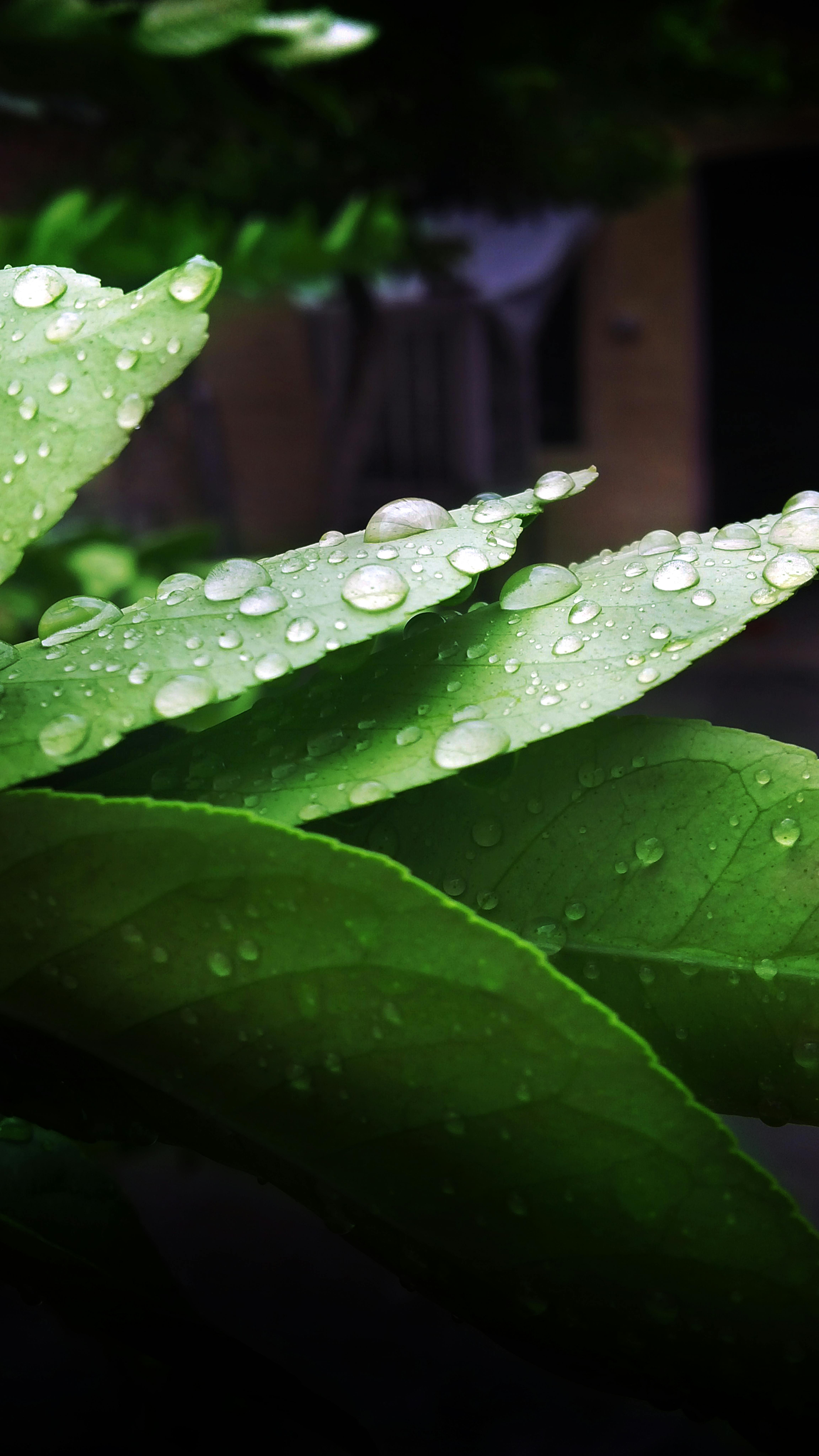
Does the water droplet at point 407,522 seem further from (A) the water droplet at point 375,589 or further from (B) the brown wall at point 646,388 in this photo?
(B) the brown wall at point 646,388

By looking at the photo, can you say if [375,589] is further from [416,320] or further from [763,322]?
[763,322]

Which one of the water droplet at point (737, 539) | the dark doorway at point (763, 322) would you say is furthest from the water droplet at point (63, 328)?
the dark doorway at point (763, 322)

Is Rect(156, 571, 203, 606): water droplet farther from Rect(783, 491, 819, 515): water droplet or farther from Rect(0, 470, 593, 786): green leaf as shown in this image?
Rect(783, 491, 819, 515): water droplet

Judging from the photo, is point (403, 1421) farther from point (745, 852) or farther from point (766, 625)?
point (766, 625)

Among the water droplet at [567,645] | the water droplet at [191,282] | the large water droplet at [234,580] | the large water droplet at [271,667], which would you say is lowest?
the water droplet at [567,645]

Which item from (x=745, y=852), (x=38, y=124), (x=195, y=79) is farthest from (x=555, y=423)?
(x=745, y=852)

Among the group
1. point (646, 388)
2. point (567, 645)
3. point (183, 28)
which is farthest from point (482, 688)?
point (646, 388)

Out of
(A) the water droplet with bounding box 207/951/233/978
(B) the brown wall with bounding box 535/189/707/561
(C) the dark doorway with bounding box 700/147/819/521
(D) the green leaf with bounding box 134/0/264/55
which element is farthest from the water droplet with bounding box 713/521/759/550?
(C) the dark doorway with bounding box 700/147/819/521
